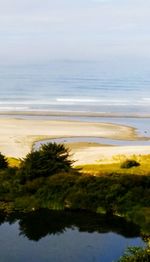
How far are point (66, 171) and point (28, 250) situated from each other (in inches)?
398

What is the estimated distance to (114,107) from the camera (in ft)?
342

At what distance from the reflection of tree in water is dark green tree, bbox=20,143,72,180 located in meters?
3.53

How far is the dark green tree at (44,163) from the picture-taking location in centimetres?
3550

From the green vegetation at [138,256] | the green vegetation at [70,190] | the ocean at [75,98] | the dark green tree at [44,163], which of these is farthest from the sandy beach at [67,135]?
the green vegetation at [138,256]

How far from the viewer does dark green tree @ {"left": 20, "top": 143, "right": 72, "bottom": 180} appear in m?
35.5

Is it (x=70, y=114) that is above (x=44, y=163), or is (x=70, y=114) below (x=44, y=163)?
above

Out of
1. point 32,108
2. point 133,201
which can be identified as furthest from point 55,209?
point 32,108

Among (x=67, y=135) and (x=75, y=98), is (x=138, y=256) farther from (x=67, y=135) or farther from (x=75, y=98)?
(x=75, y=98)

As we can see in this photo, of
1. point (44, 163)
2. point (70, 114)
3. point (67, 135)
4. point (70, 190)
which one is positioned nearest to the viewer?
point (70, 190)

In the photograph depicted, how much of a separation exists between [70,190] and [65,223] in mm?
2810

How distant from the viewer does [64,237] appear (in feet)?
94.4

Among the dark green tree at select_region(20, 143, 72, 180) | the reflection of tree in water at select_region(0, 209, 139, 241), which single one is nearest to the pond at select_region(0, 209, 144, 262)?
the reflection of tree in water at select_region(0, 209, 139, 241)

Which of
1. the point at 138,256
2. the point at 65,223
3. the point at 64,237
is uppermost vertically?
the point at 65,223

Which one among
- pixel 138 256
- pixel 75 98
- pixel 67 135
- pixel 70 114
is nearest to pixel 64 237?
pixel 138 256
